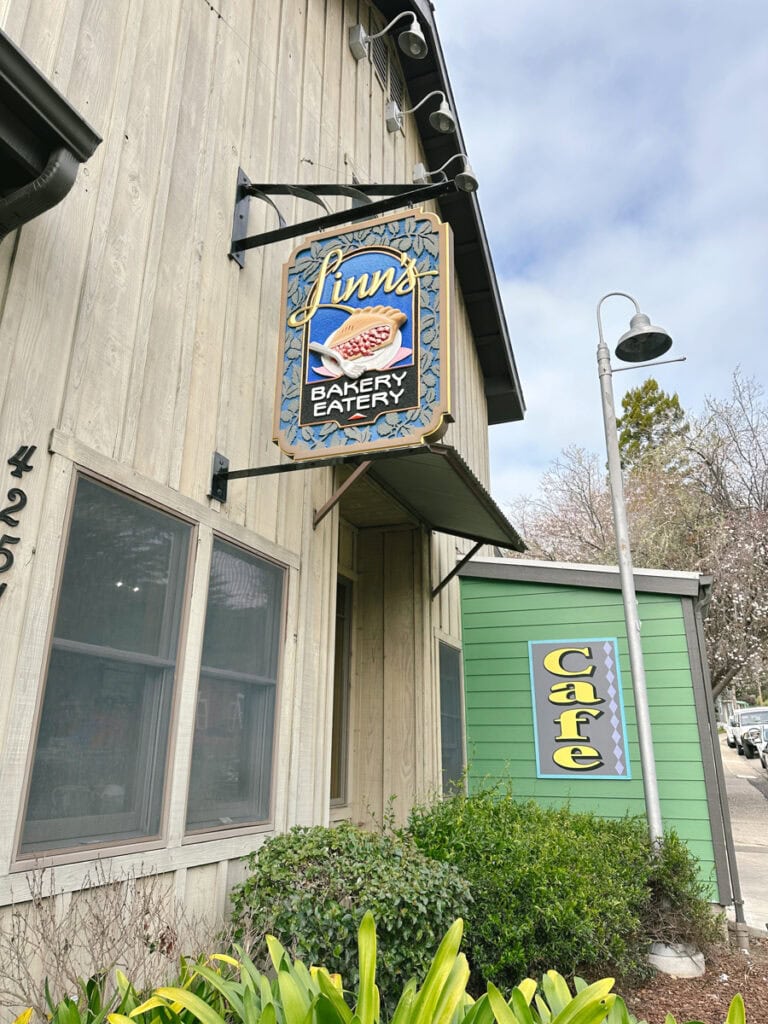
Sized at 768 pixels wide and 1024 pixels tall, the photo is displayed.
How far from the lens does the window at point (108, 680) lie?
8.00 feet

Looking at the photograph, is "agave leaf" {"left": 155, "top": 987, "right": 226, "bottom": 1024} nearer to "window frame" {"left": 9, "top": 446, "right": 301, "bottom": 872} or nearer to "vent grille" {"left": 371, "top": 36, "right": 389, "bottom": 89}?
"window frame" {"left": 9, "top": 446, "right": 301, "bottom": 872}

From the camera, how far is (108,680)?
269 cm

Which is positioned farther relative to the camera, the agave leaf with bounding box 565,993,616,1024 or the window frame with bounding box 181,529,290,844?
the window frame with bounding box 181,529,290,844

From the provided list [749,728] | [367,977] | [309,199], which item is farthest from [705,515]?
[367,977]

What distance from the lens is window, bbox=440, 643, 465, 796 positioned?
22.7ft

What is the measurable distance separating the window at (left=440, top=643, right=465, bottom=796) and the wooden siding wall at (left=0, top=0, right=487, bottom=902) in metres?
2.90

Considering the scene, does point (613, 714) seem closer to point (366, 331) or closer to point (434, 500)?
point (434, 500)

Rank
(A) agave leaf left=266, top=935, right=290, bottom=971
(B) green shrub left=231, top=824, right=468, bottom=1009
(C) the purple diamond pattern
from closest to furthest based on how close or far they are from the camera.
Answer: (A) agave leaf left=266, top=935, right=290, bottom=971
(B) green shrub left=231, top=824, right=468, bottom=1009
(C) the purple diamond pattern

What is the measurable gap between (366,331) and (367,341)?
0.23 feet

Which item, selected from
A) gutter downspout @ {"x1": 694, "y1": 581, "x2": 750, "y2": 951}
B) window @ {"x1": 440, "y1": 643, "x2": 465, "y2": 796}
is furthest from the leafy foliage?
window @ {"x1": 440, "y1": 643, "x2": 465, "y2": 796}

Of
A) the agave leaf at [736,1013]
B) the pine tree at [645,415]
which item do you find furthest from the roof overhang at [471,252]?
the pine tree at [645,415]

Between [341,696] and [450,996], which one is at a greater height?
[341,696]

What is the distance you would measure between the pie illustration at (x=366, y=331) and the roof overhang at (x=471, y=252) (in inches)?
213

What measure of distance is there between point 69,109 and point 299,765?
10.9 feet
